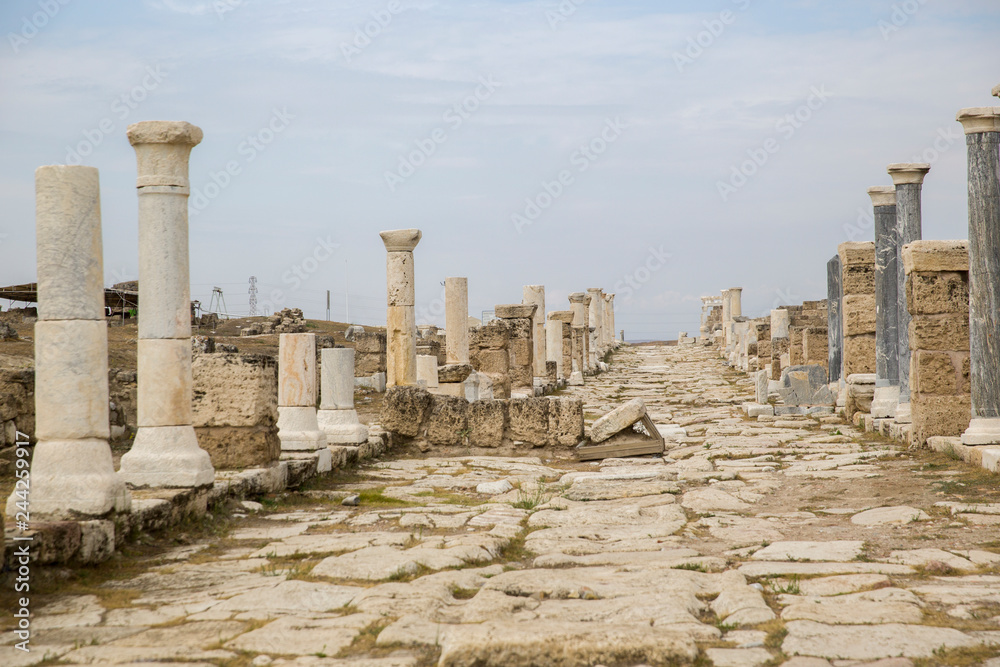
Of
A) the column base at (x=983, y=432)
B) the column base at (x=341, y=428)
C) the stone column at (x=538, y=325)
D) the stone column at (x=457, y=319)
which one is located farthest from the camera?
the stone column at (x=538, y=325)

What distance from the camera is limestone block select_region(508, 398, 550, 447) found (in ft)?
39.8

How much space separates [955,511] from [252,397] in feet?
19.1

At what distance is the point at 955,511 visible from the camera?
6.88 m

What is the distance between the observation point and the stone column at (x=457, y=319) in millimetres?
19141

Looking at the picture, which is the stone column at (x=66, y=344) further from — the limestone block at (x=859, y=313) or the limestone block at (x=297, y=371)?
the limestone block at (x=859, y=313)

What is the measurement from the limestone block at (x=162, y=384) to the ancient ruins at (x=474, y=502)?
19 millimetres

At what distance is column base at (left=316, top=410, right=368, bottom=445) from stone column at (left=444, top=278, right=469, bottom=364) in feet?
25.2

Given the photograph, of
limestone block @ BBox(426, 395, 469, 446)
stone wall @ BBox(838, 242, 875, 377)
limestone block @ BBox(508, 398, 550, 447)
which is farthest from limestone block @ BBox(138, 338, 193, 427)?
stone wall @ BBox(838, 242, 875, 377)

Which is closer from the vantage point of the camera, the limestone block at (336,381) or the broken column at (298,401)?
the broken column at (298,401)

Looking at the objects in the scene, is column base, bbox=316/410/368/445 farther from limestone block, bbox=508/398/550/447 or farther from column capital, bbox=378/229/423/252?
column capital, bbox=378/229/423/252

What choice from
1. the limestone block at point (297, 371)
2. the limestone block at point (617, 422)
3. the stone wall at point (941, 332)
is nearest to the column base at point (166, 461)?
the limestone block at point (297, 371)

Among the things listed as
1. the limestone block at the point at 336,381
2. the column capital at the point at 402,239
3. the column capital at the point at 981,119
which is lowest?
the limestone block at the point at 336,381

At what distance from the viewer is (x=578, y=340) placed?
31.1 metres

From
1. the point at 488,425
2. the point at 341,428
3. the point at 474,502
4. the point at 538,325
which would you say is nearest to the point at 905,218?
the point at 488,425
